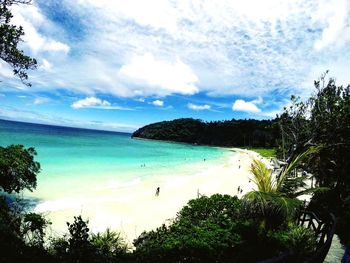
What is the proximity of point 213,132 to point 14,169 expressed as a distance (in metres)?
151

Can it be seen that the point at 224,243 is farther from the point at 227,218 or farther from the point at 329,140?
the point at 329,140

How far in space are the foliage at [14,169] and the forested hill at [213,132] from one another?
114 meters

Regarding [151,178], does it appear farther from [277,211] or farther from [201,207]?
[277,211]

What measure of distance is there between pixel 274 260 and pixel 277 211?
169 inches

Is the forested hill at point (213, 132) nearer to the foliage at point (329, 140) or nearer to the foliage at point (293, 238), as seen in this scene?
the foliage at point (329, 140)

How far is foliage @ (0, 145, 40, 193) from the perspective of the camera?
41.0 ft

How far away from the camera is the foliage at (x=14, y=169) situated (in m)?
12.5

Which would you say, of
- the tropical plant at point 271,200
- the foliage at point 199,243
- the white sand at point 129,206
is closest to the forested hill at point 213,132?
the white sand at point 129,206

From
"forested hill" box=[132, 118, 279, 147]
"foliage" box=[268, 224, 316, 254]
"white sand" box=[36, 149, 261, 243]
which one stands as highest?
"forested hill" box=[132, 118, 279, 147]

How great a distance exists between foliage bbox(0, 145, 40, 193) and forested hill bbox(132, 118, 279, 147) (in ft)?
375

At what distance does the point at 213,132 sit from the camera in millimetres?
161500

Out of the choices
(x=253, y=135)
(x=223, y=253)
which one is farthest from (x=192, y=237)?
(x=253, y=135)

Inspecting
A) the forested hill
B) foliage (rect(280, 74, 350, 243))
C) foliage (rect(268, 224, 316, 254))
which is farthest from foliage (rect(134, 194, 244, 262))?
the forested hill

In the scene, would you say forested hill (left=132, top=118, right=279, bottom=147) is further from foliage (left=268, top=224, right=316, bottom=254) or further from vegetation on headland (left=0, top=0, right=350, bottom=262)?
foliage (left=268, top=224, right=316, bottom=254)
